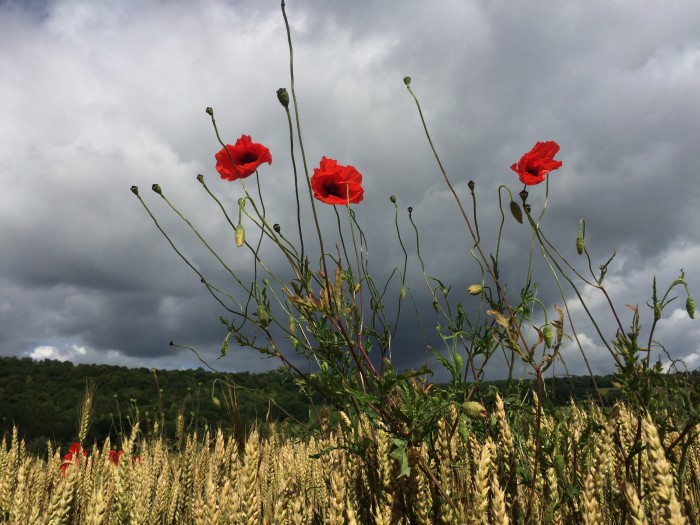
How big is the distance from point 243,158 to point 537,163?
1572 millimetres

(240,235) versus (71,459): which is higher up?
(240,235)

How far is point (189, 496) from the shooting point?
120 inches

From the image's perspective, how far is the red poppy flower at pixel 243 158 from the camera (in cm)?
242

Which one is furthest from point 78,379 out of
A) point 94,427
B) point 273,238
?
point 273,238

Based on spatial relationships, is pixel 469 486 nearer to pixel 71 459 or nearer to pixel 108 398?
pixel 71 459

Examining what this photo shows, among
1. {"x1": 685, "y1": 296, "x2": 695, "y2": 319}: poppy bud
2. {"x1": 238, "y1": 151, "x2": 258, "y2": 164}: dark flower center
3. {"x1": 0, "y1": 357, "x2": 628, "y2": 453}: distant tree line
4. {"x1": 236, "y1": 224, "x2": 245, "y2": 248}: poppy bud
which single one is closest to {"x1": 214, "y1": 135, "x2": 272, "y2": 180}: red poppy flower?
{"x1": 238, "y1": 151, "x2": 258, "y2": 164}: dark flower center

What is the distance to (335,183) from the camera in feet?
7.97

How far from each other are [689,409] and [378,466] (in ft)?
3.36

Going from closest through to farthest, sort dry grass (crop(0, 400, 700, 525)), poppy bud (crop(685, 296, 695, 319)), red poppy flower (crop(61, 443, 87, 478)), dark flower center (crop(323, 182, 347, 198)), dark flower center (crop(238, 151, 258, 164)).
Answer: dry grass (crop(0, 400, 700, 525)) → poppy bud (crop(685, 296, 695, 319)) → dark flower center (crop(323, 182, 347, 198)) → dark flower center (crop(238, 151, 258, 164)) → red poppy flower (crop(61, 443, 87, 478))

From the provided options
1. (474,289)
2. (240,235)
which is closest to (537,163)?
(474,289)

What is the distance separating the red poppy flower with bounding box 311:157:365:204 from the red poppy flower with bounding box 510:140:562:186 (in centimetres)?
89

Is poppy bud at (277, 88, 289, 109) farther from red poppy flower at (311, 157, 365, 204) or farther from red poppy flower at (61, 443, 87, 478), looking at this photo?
red poppy flower at (61, 443, 87, 478)

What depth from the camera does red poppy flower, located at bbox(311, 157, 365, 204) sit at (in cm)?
234

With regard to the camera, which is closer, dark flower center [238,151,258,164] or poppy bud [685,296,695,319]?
poppy bud [685,296,695,319]
